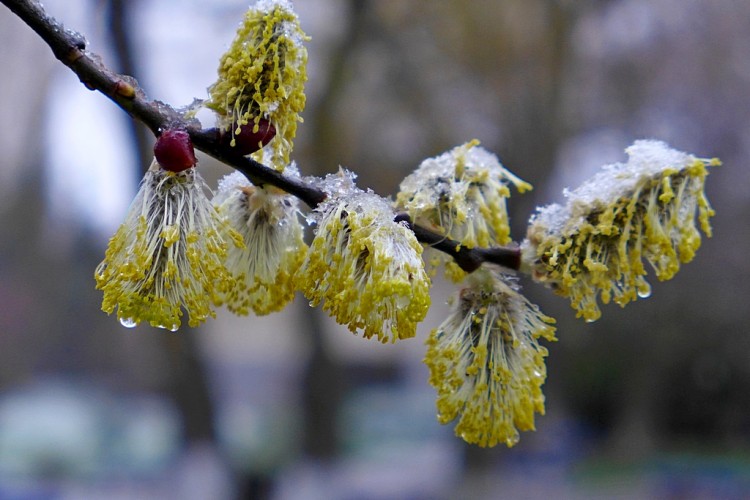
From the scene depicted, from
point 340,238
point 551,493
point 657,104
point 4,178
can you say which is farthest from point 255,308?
point 4,178

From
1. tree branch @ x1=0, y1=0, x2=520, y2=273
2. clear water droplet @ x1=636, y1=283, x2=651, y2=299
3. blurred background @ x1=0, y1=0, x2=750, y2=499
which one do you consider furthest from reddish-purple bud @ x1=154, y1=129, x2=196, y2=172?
blurred background @ x1=0, y1=0, x2=750, y2=499

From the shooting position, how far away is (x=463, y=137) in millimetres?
9000

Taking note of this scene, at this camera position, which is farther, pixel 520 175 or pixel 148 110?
pixel 520 175

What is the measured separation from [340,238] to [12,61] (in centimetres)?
774

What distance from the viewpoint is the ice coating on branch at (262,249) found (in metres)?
1.34

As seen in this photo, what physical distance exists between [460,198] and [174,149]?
1.56 ft

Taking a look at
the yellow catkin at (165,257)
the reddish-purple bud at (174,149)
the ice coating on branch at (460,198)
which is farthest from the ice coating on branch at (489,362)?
the reddish-purple bud at (174,149)

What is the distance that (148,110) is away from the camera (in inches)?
42.9

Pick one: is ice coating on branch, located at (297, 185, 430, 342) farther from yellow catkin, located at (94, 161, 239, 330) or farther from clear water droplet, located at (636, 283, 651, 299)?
clear water droplet, located at (636, 283, 651, 299)

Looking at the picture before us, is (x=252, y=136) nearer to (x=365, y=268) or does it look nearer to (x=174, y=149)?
(x=174, y=149)

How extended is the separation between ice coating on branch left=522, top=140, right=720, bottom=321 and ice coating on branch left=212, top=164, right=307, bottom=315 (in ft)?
1.42

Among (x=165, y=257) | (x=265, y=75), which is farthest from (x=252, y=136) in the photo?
(x=165, y=257)

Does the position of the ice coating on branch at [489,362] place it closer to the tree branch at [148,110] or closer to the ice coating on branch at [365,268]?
the tree branch at [148,110]

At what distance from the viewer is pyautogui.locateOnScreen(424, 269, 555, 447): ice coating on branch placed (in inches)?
49.7
